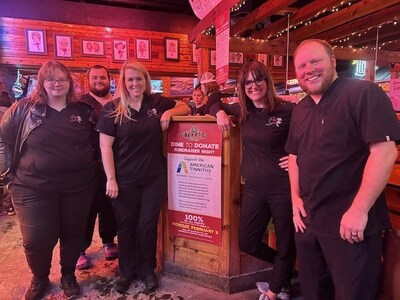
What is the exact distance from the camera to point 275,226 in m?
2.14

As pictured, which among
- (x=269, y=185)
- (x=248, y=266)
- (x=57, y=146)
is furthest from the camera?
(x=248, y=266)

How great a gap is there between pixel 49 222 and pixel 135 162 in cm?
72

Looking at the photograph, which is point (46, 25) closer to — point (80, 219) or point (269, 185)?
point (80, 219)

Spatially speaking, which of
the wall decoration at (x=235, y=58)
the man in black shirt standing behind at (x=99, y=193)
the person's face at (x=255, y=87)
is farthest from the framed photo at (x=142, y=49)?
the person's face at (x=255, y=87)

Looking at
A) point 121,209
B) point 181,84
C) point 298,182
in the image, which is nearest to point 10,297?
point 121,209

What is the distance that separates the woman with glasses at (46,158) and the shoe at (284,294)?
5.22 ft

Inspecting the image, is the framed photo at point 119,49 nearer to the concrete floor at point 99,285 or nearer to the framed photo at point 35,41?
the framed photo at point 35,41

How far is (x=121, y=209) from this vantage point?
2379 millimetres

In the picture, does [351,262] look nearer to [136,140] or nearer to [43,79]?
[136,140]

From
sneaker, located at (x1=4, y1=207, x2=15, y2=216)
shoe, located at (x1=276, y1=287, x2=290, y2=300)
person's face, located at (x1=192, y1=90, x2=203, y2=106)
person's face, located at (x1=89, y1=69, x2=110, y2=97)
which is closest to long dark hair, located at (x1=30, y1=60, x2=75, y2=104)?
person's face, located at (x1=89, y1=69, x2=110, y2=97)

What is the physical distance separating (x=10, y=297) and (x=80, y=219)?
813 mm

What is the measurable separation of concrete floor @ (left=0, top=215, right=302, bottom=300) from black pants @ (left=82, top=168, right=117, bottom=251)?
Answer: 0.25 m

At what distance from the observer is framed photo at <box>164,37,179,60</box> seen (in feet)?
22.4

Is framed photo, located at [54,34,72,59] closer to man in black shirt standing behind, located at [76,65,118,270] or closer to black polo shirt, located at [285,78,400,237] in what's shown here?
man in black shirt standing behind, located at [76,65,118,270]
